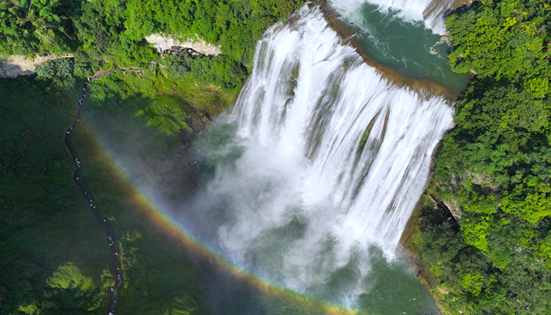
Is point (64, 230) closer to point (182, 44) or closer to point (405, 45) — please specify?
point (182, 44)

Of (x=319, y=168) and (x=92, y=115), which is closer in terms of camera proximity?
(x=319, y=168)

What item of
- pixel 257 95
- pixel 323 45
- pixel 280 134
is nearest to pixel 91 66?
pixel 257 95

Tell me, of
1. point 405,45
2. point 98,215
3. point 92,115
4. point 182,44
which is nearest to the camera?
point 98,215

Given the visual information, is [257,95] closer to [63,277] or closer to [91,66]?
[91,66]

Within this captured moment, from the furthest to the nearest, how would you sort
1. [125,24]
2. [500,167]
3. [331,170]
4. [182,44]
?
[182,44] < [125,24] < [331,170] < [500,167]

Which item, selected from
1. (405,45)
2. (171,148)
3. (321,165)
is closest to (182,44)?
(171,148)

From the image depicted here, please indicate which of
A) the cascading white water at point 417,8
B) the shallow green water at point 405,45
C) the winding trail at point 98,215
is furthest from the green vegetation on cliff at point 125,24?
the shallow green water at point 405,45

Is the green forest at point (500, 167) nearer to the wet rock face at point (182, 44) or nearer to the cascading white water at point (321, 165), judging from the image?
the cascading white water at point (321, 165)
